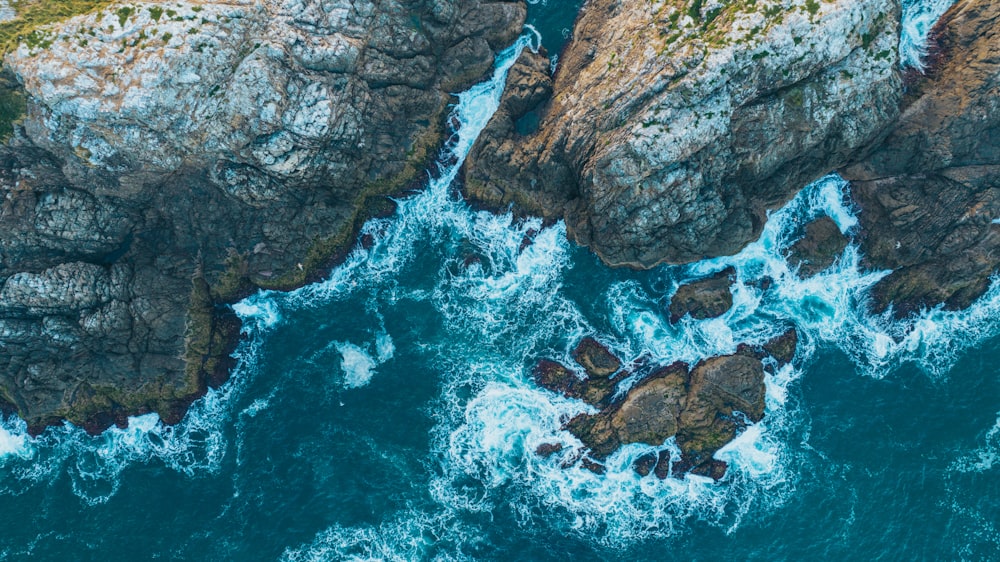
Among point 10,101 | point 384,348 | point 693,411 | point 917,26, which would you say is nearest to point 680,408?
point 693,411

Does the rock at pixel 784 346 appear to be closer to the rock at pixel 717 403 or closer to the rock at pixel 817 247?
the rock at pixel 717 403

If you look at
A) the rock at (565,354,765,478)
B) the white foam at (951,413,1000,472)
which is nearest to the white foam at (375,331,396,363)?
the rock at (565,354,765,478)

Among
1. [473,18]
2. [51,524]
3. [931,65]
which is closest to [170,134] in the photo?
[473,18]

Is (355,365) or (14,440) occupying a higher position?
(355,365)

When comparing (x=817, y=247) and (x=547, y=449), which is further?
(x=547, y=449)

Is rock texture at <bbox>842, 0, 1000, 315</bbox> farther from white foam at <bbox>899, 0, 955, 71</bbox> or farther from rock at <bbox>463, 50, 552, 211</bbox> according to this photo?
rock at <bbox>463, 50, 552, 211</bbox>

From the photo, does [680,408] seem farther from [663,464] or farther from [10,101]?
[10,101]

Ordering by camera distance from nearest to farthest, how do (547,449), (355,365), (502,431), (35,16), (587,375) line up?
1. (35,16)
2. (547,449)
3. (502,431)
4. (587,375)
5. (355,365)
